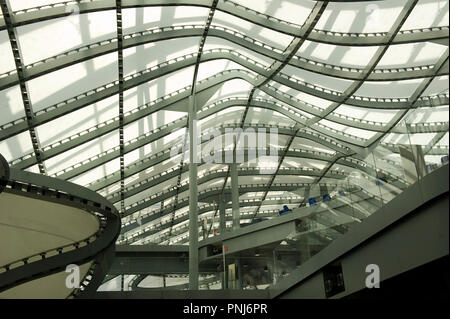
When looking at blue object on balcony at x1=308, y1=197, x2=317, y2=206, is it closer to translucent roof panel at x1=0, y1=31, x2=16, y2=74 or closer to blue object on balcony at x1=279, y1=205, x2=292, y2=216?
blue object on balcony at x1=279, y1=205, x2=292, y2=216

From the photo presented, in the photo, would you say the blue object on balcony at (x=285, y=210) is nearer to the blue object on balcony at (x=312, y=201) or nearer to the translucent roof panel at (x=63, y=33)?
the blue object on balcony at (x=312, y=201)

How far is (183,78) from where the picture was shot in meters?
25.0

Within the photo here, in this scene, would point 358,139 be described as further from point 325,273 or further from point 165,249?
point 325,273

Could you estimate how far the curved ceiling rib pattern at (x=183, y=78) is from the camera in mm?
17969

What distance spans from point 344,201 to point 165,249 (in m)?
16.6

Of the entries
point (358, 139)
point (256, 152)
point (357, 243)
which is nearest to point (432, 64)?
point (358, 139)
